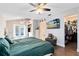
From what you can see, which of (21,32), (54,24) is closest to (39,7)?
(54,24)

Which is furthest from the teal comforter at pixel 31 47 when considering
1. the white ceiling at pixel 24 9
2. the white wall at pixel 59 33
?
the white ceiling at pixel 24 9

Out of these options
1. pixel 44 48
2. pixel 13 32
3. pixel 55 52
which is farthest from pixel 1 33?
pixel 55 52

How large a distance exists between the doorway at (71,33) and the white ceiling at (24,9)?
0.17 metres

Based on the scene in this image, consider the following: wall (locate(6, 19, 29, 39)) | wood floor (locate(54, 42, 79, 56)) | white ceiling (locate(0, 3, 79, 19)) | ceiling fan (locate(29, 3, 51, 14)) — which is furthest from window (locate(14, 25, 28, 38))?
wood floor (locate(54, 42, 79, 56))

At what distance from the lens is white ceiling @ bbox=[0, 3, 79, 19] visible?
82.7 inches

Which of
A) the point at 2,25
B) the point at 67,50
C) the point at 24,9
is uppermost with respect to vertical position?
the point at 24,9

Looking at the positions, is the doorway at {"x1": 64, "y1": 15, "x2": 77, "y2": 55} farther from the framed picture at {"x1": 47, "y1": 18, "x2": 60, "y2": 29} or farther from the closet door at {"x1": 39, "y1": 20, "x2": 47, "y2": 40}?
the closet door at {"x1": 39, "y1": 20, "x2": 47, "y2": 40}

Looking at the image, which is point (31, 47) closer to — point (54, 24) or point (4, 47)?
point (4, 47)

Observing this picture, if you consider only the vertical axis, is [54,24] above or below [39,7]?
below

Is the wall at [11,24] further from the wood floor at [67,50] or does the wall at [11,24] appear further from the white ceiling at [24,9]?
the wood floor at [67,50]

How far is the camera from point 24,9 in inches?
83.3

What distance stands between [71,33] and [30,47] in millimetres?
663

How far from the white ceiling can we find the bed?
0.38 meters

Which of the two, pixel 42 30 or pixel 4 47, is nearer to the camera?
pixel 4 47
